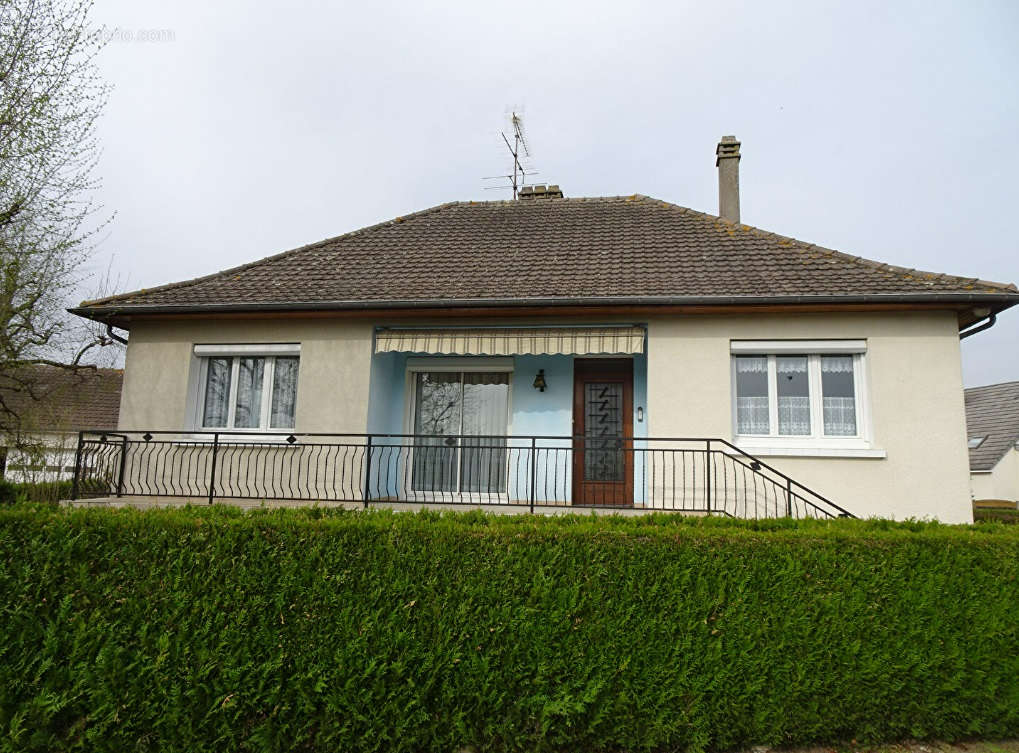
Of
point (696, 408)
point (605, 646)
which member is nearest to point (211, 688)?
point (605, 646)

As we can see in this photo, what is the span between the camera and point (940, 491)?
9289 mm

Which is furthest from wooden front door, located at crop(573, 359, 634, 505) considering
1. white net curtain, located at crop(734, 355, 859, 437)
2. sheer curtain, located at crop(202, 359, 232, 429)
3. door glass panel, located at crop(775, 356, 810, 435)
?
sheer curtain, located at crop(202, 359, 232, 429)

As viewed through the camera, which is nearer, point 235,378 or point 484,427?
point 235,378

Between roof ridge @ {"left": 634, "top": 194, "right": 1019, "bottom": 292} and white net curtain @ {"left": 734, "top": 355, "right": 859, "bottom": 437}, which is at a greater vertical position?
roof ridge @ {"left": 634, "top": 194, "right": 1019, "bottom": 292}

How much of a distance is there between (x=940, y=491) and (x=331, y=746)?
901 centimetres

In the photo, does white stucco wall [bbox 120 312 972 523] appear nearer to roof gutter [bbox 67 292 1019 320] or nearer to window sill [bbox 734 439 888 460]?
window sill [bbox 734 439 888 460]

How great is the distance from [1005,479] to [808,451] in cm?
2987

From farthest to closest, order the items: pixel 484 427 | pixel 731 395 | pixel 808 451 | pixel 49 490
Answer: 1. pixel 484 427
2. pixel 49 490
3. pixel 731 395
4. pixel 808 451

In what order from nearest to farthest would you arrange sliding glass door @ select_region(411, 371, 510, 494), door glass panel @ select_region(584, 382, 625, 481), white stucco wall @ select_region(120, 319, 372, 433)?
white stucco wall @ select_region(120, 319, 372, 433)
door glass panel @ select_region(584, 382, 625, 481)
sliding glass door @ select_region(411, 371, 510, 494)

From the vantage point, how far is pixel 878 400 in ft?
31.6

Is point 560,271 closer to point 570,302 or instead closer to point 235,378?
point 570,302

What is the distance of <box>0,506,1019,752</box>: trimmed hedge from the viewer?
15.7 feet

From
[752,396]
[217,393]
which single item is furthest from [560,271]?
[217,393]

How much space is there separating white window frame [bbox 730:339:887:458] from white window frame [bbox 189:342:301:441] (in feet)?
25.4
